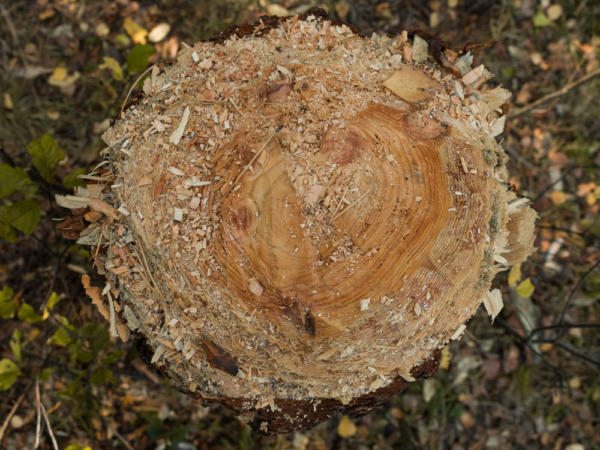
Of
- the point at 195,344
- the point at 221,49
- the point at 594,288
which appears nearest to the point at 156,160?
the point at 221,49

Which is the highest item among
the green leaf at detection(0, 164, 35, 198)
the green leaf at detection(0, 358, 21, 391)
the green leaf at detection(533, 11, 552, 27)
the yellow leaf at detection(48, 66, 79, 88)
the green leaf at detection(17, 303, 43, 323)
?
the green leaf at detection(533, 11, 552, 27)

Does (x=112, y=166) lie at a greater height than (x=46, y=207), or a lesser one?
greater

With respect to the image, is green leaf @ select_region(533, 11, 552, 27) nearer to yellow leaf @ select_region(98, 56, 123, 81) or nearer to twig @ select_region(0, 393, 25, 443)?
yellow leaf @ select_region(98, 56, 123, 81)

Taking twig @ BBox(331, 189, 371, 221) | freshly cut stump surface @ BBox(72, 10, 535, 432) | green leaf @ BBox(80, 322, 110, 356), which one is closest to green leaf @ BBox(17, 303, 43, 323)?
green leaf @ BBox(80, 322, 110, 356)

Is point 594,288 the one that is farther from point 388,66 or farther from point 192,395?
point 192,395

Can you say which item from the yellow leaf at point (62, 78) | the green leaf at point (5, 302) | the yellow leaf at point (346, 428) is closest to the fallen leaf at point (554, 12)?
the yellow leaf at point (346, 428)

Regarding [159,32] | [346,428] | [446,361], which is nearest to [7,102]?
[159,32]
